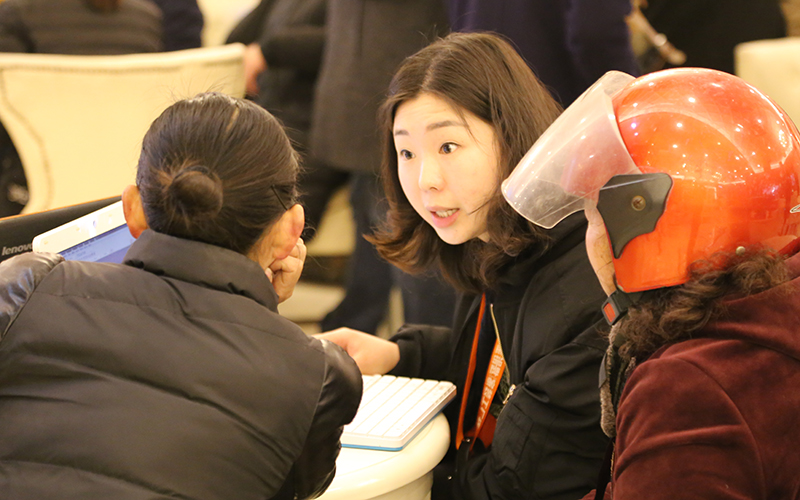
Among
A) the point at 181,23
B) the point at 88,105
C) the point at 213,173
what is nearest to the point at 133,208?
the point at 213,173

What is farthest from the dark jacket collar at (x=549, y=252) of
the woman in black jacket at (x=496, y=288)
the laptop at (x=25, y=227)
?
the laptop at (x=25, y=227)

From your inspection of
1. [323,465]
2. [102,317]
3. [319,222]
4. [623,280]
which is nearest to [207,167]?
[102,317]

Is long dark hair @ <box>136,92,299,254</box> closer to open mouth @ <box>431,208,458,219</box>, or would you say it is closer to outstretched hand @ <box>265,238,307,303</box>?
outstretched hand @ <box>265,238,307,303</box>

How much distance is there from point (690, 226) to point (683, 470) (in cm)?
28

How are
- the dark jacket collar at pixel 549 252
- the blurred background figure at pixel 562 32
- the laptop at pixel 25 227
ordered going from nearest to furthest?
1. the laptop at pixel 25 227
2. the dark jacket collar at pixel 549 252
3. the blurred background figure at pixel 562 32

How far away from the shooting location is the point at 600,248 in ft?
3.46

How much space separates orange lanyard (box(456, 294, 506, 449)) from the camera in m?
1.48

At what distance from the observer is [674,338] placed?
0.92 metres

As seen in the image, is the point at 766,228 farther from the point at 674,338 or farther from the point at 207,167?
the point at 207,167

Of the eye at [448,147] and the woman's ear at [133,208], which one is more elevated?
the woman's ear at [133,208]

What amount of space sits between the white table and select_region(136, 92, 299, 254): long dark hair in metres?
0.37

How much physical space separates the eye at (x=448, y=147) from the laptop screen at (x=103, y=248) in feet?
1.81

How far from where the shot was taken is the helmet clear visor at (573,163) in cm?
98

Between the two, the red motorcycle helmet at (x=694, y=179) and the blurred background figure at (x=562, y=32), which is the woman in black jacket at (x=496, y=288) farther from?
the blurred background figure at (x=562, y=32)
